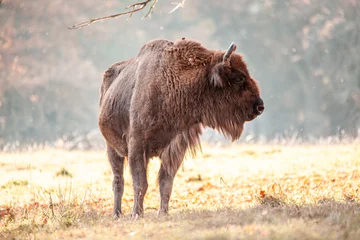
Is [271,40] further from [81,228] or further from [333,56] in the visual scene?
[81,228]

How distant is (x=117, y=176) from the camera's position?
35.6 ft

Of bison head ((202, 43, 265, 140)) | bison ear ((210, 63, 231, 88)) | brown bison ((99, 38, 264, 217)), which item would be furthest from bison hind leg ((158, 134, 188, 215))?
bison ear ((210, 63, 231, 88))

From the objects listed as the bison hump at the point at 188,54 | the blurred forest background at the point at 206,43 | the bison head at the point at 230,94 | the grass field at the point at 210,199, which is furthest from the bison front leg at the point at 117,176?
the blurred forest background at the point at 206,43

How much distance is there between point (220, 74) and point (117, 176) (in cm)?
288

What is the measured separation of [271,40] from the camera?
46.3m

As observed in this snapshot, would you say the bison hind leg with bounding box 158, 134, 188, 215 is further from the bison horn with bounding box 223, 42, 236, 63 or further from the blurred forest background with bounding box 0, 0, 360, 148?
the blurred forest background with bounding box 0, 0, 360, 148

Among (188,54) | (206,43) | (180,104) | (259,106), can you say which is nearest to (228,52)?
(188,54)

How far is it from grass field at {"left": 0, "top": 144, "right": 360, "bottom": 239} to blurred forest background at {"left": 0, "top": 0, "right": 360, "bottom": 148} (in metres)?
18.6

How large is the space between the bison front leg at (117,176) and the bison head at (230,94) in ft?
7.17

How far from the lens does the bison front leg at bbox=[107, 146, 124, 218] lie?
10.5 metres

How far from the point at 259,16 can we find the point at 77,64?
1360 cm

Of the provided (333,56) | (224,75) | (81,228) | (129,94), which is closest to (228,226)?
(81,228)

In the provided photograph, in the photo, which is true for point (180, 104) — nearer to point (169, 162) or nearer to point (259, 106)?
point (169, 162)

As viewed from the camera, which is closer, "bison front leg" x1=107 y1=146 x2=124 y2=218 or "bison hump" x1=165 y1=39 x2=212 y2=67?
"bison hump" x1=165 y1=39 x2=212 y2=67
